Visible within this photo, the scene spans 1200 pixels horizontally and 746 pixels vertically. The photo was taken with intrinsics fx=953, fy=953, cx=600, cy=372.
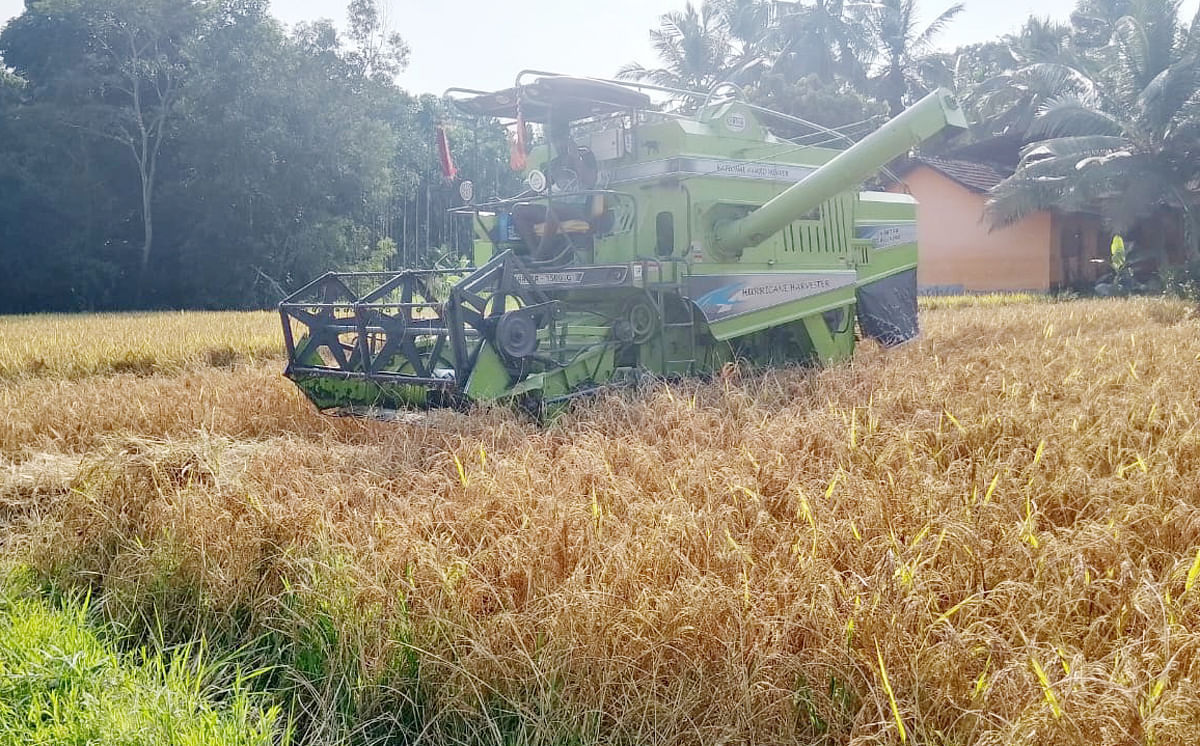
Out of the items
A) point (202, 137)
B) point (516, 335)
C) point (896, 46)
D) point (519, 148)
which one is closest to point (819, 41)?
point (896, 46)

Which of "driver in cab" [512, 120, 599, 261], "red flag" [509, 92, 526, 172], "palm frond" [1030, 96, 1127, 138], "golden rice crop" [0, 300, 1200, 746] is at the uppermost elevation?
"palm frond" [1030, 96, 1127, 138]

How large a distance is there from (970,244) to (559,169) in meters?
20.2

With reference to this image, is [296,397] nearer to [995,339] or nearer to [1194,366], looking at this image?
[1194,366]

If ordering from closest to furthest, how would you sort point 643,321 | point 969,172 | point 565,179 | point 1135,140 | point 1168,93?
point 643,321 → point 565,179 → point 1168,93 → point 1135,140 → point 969,172

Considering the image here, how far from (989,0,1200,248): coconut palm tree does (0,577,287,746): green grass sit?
71.6 feet

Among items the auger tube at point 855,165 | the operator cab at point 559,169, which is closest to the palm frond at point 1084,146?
the auger tube at point 855,165

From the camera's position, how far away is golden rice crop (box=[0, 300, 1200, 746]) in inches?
93.2

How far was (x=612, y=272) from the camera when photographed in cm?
698

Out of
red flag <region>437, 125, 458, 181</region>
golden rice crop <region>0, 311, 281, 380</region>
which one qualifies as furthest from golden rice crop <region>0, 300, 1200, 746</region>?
golden rice crop <region>0, 311, 281, 380</region>

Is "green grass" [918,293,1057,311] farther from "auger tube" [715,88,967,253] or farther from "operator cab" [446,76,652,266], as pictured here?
"operator cab" [446,76,652,266]

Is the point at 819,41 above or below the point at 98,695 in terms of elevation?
above

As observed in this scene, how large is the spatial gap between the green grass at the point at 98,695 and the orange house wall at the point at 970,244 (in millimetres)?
23067

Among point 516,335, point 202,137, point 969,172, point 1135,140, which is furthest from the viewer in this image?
point 202,137

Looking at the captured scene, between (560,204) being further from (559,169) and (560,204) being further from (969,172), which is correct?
(969,172)
